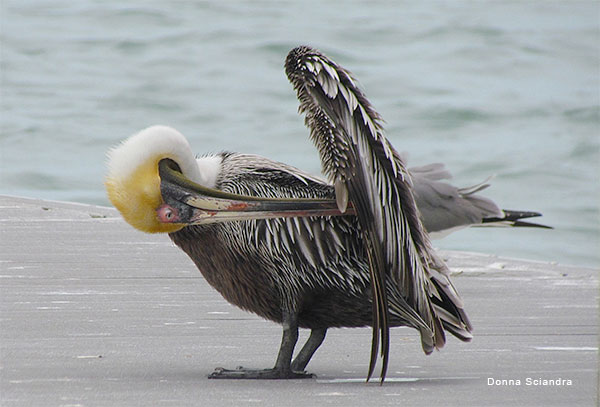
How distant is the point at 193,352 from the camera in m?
4.60

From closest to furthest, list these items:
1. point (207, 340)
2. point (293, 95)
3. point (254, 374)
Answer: point (254, 374), point (207, 340), point (293, 95)

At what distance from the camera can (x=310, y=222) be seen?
4.07 m

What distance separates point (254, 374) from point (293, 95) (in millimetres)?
17980

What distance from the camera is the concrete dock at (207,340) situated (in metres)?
3.92

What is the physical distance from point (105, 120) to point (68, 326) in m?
15.8

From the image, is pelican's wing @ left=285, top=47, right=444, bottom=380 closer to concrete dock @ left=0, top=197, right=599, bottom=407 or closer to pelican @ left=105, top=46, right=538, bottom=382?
pelican @ left=105, top=46, right=538, bottom=382

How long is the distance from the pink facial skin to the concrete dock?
54cm

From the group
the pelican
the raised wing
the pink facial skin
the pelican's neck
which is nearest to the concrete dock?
the pelican

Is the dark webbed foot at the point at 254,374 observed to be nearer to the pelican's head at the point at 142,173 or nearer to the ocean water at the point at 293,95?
the pelican's head at the point at 142,173

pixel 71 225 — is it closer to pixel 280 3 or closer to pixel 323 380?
pixel 323 380
